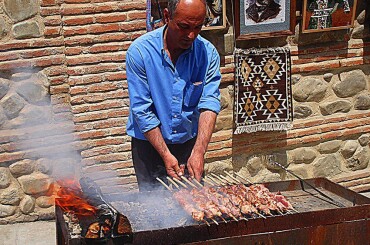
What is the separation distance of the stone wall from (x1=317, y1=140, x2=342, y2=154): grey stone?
0.50 ft

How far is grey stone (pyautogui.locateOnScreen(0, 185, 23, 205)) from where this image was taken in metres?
5.80

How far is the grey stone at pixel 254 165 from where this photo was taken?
254 inches

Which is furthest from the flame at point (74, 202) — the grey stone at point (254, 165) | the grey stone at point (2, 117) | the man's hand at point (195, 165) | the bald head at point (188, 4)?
the grey stone at point (254, 165)

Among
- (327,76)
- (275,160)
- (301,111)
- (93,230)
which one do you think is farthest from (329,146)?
(93,230)

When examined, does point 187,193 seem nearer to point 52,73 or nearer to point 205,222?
point 205,222

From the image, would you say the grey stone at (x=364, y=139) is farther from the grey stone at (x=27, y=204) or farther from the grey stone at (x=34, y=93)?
the grey stone at (x=27, y=204)

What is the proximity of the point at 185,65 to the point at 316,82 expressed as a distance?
262 centimetres

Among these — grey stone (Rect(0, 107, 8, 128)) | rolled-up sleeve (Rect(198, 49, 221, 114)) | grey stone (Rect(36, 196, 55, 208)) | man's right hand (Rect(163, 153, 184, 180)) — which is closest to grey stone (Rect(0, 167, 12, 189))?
grey stone (Rect(36, 196, 55, 208))

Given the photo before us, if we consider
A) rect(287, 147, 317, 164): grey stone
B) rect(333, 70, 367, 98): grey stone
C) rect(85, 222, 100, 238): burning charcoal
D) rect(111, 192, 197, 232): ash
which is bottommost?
rect(287, 147, 317, 164): grey stone

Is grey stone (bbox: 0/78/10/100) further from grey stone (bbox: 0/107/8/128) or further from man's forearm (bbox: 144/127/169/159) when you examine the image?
man's forearm (bbox: 144/127/169/159)

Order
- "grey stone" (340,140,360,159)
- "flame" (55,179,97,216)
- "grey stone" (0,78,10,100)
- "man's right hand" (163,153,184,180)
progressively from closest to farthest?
"flame" (55,179,97,216) → "man's right hand" (163,153,184,180) → "grey stone" (0,78,10,100) → "grey stone" (340,140,360,159)

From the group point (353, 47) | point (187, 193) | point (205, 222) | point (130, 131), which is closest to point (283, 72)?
point (353, 47)

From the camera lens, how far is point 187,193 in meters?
3.90

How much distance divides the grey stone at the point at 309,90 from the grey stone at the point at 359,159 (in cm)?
90
